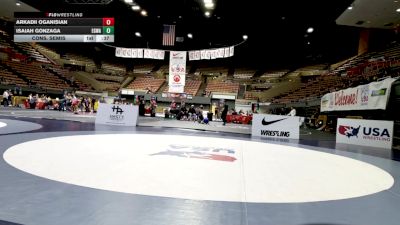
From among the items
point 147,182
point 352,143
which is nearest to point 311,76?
point 352,143

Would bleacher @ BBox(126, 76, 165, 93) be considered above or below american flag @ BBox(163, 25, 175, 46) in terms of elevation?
below

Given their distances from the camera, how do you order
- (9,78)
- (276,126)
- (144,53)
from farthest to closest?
(9,78) < (144,53) < (276,126)

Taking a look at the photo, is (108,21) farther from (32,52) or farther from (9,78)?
(32,52)

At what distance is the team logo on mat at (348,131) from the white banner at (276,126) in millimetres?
1526

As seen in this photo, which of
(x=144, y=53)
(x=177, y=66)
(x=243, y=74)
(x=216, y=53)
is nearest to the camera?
(x=177, y=66)

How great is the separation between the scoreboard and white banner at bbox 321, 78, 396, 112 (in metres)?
10.6

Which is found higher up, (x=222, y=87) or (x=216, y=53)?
(x=216, y=53)

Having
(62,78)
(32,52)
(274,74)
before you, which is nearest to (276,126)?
(274,74)

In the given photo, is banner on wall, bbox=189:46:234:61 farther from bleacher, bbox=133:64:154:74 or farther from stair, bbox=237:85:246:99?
bleacher, bbox=133:64:154:74

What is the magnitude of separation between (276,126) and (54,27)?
894cm

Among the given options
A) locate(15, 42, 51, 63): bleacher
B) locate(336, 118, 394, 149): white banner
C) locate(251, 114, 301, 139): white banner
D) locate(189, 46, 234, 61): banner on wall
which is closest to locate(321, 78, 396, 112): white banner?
locate(336, 118, 394, 149): white banner

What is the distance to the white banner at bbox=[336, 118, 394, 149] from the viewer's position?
30.0ft

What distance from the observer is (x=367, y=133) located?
9.58 metres

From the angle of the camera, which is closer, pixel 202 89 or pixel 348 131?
pixel 348 131
